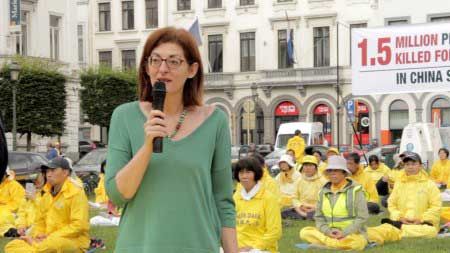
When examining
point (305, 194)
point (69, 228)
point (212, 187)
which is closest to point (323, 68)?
point (305, 194)

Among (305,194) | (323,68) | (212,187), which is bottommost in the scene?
(305,194)

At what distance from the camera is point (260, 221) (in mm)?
10195

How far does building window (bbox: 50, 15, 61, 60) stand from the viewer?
138ft

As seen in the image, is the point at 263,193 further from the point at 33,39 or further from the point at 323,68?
the point at 323,68

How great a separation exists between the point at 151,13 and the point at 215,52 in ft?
16.4

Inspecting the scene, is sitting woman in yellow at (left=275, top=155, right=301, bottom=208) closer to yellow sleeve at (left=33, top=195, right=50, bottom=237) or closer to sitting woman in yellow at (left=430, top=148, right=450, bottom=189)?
sitting woman in yellow at (left=430, top=148, right=450, bottom=189)

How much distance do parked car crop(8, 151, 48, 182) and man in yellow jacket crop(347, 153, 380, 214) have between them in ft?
34.5

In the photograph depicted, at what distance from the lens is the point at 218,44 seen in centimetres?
5788

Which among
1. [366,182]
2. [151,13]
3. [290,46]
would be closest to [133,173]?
[366,182]

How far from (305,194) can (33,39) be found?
26.1 metres

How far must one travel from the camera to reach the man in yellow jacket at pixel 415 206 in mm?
13523

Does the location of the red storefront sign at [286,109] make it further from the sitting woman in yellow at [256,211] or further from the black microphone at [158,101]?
the black microphone at [158,101]

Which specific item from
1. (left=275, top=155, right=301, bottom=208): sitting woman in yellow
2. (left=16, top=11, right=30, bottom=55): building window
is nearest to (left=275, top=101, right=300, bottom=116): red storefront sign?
(left=16, top=11, right=30, bottom=55): building window

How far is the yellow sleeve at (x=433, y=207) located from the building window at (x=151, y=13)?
153 ft
